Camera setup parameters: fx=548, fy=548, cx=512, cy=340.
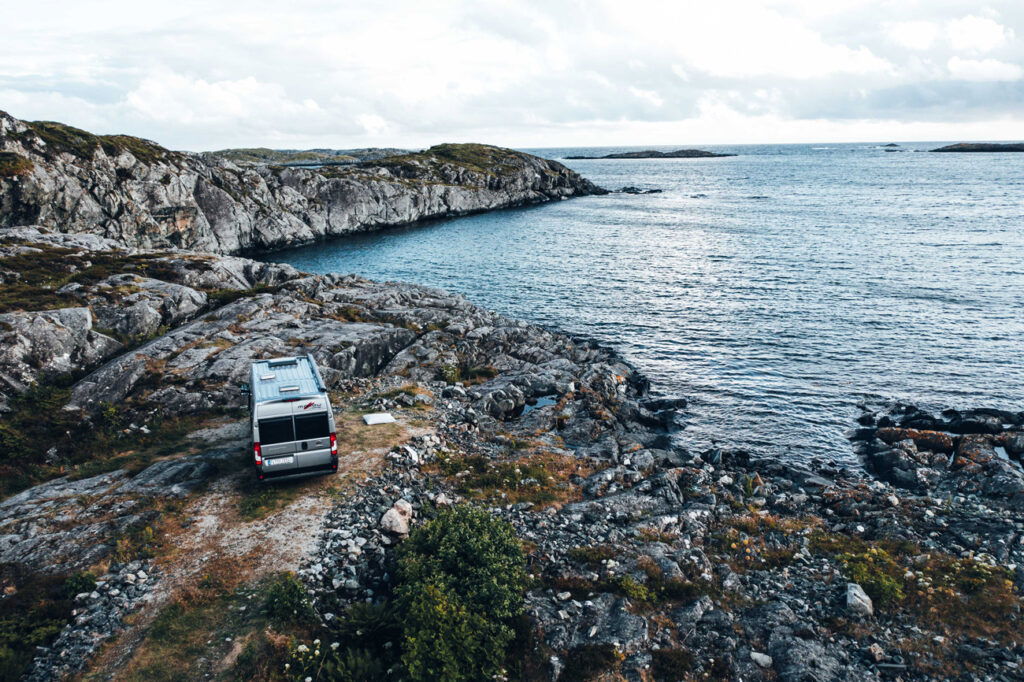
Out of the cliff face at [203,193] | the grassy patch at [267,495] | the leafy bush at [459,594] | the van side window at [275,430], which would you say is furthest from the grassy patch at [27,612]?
the cliff face at [203,193]

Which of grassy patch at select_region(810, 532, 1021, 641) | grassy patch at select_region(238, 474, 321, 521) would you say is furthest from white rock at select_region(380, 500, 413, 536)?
grassy patch at select_region(810, 532, 1021, 641)

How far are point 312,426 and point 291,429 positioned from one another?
660mm

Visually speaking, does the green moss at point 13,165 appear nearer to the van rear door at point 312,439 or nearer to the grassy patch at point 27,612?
the grassy patch at point 27,612

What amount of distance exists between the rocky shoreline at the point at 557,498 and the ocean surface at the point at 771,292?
3.79 meters

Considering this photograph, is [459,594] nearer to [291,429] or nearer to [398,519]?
[398,519]

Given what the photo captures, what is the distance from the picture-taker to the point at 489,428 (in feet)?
89.4

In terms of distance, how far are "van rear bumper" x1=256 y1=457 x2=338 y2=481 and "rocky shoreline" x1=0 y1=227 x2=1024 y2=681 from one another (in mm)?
1322

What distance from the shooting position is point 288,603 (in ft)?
44.2

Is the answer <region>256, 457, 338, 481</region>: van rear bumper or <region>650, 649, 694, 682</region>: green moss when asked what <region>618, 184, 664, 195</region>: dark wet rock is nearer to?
<region>256, 457, 338, 481</region>: van rear bumper

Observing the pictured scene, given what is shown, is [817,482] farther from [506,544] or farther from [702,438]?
[506,544]

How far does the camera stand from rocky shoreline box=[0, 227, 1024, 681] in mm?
13969

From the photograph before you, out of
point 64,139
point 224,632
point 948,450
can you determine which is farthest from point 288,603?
point 64,139

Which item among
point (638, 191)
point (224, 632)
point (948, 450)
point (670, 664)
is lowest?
point (948, 450)

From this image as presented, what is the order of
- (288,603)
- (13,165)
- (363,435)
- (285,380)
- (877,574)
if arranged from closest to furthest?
1. (288,603)
2. (877,574)
3. (285,380)
4. (363,435)
5. (13,165)
